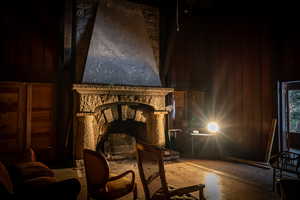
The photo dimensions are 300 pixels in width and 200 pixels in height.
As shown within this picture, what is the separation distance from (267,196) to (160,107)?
2.63 m

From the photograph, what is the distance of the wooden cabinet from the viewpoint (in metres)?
4.28

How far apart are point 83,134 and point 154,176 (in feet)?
7.88

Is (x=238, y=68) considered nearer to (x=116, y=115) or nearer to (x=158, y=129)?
(x=158, y=129)

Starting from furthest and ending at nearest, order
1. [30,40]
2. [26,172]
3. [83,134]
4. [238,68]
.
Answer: [238,68] < [30,40] < [83,134] < [26,172]

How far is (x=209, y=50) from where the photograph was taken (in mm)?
5984

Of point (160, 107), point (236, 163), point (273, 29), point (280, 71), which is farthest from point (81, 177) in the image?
point (273, 29)

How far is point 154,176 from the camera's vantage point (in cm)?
212

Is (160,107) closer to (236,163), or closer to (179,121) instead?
(179,121)

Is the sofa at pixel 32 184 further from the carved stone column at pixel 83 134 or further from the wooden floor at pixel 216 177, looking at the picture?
the carved stone column at pixel 83 134

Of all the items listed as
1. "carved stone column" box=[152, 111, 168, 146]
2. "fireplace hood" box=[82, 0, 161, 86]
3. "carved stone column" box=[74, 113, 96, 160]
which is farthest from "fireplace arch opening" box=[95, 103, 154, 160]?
"fireplace hood" box=[82, 0, 161, 86]

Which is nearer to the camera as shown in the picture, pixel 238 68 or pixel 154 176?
pixel 154 176

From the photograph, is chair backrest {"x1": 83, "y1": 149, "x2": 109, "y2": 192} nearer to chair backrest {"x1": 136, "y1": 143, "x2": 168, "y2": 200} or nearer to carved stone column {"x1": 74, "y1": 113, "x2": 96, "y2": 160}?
chair backrest {"x1": 136, "y1": 143, "x2": 168, "y2": 200}

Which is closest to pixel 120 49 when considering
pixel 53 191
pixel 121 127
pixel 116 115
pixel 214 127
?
pixel 116 115

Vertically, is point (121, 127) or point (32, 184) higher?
point (121, 127)
